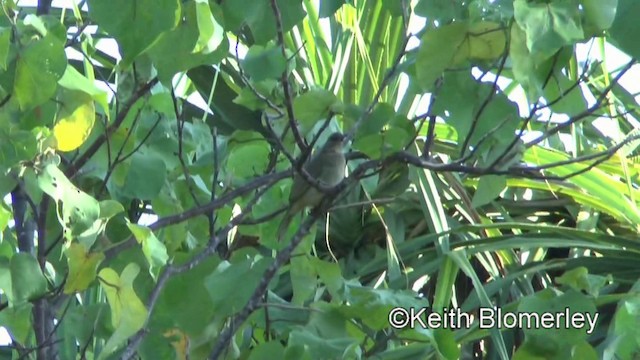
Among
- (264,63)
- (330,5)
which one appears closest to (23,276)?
(264,63)

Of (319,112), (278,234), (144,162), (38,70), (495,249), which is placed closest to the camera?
(38,70)

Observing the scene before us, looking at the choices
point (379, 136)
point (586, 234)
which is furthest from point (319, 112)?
point (586, 234)

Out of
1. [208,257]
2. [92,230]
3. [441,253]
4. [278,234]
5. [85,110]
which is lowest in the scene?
[441,253]

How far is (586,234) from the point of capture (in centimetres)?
301

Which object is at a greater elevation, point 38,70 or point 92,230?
point 38,70

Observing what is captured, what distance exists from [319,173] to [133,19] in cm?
178

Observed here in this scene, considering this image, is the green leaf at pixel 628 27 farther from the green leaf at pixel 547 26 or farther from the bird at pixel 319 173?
the bird at pixel 319 173

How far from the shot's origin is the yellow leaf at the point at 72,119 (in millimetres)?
1521

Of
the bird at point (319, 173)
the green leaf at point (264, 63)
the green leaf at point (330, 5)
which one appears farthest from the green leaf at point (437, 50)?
the bird at point (319, 173)

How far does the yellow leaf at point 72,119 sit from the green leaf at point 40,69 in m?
0.17

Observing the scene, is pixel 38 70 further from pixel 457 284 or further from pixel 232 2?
pixel 457 284

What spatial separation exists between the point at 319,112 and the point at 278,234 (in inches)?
19.0

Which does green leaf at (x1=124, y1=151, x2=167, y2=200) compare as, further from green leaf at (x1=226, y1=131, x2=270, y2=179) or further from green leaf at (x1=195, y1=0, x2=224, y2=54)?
green leaf at (x1=195, y1=0, x2=224, y2=54)

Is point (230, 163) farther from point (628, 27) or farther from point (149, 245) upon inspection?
point (628, 27)
